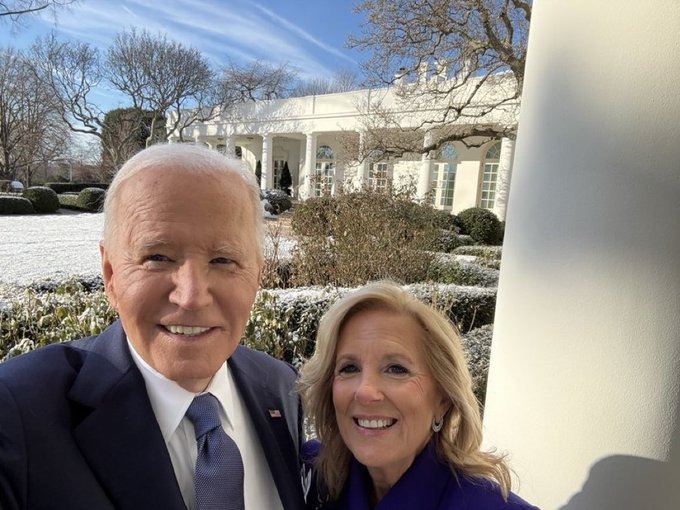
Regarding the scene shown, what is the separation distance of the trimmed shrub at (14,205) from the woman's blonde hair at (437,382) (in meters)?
23.5

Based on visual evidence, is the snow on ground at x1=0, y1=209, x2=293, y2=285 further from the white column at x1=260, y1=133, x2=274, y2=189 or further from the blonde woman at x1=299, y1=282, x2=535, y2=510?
the white column at x1=260, y1=133, x2=274, y2=189

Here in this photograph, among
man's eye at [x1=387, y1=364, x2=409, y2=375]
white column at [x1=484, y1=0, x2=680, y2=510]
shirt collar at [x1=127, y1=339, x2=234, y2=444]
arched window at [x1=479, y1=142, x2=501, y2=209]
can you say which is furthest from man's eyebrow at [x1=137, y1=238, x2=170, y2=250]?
arched window at [x1=479, y1=142, x2=501, y2=209]

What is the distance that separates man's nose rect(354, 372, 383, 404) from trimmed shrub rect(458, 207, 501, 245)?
16.9 m

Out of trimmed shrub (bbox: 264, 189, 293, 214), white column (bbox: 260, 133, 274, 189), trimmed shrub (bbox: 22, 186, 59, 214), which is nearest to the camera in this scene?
trimmed shrub (bbox: 22, 186, 59, 214)

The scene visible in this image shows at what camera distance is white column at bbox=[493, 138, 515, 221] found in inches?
758

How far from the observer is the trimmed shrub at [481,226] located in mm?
17625

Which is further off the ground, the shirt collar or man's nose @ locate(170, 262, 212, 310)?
man's nose @ locate(170, 262, 212, 310)

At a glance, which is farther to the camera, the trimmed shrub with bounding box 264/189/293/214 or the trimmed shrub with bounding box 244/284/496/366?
the trimmed shrub with bounding box 264/189/293/214

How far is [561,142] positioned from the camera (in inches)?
72.4

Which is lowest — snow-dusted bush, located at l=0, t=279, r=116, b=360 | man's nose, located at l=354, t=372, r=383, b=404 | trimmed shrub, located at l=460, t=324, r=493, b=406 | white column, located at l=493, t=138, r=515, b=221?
trimmed shrub, located at l=460, t=324, r=493, b=406

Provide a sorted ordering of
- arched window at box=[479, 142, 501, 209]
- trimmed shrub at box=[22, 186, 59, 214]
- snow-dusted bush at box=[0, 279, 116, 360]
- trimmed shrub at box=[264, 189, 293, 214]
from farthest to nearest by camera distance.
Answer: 1. trimmed shrub at box=[264, 189, 293, 214]
2. arched window at box=[479, 142, 501, 209]
3. trimmed shrub at box=[22, 186, 59, 214]
4. snow-dusted bush at box=[0, 279, 116, 360]

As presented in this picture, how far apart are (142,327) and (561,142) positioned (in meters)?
1.74

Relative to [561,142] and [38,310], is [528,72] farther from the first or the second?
[38,310]

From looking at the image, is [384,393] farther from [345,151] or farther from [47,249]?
[345,151]
